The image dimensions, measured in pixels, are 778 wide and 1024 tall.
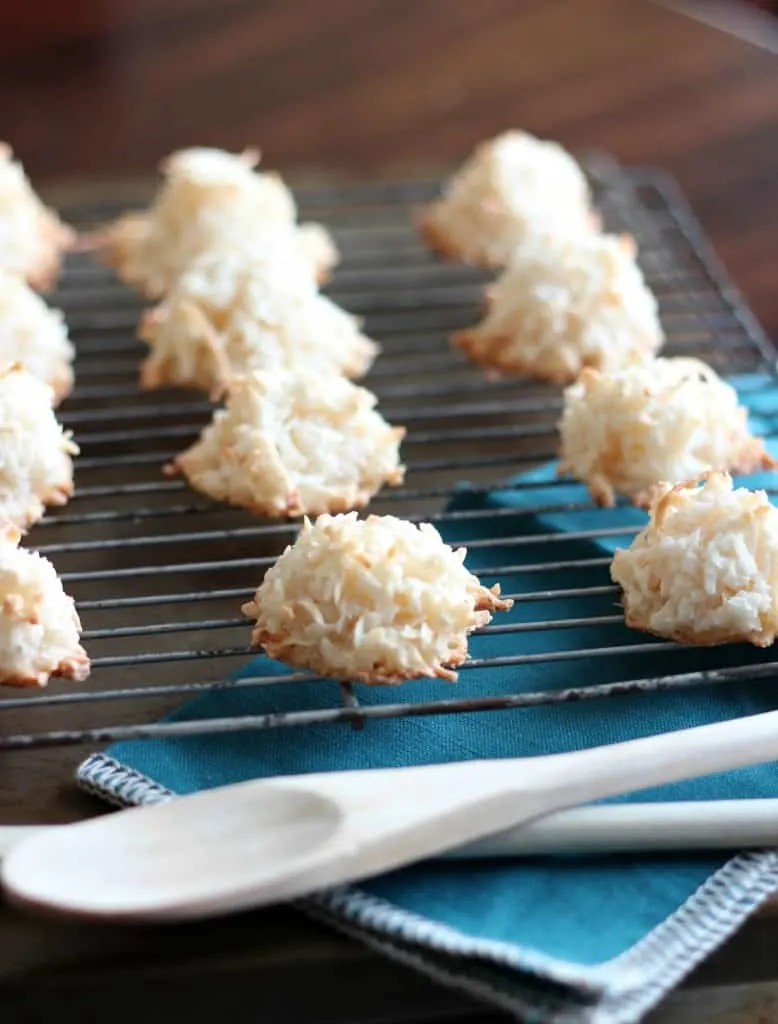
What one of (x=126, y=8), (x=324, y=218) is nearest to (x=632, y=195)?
(x=324, y=218)

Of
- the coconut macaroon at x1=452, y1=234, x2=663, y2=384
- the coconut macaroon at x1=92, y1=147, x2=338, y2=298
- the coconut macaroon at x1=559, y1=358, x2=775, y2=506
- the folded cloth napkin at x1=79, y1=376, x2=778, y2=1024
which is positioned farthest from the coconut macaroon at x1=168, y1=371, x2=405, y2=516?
the coconut macaroon at x1=92, y1=147, x2=338, y2=298

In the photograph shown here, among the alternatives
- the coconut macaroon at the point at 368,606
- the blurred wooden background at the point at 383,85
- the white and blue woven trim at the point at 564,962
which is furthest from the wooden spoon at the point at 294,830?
the blurred wooden background at the point at 383,85

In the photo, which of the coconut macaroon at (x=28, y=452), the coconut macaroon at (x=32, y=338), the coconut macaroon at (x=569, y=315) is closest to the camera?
the coconut macaroon at (x=28, y=452)

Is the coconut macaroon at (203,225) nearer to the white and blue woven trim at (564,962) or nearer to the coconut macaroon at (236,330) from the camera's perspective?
the coconut macaroon at (236,330)

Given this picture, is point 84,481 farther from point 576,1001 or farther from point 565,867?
point 576,1001

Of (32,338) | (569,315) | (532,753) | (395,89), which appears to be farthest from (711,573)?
(395,89)

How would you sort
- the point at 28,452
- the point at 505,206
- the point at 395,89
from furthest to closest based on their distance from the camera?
the point at 395,89 → the point at 505,206 → the point at 28,452

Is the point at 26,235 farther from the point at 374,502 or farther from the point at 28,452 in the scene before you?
the point at 374,502
